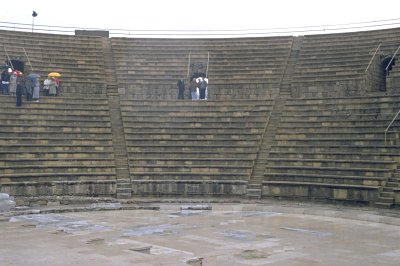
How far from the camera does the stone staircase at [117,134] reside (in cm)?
1975

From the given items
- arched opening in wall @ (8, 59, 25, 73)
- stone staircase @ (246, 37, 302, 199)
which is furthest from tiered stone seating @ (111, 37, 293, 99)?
arched opening in wall @ (8, 59, 25, 73)

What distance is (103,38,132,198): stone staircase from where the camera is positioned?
64.8 feet

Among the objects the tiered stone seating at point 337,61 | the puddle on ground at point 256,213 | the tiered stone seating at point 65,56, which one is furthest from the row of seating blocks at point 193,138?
the puddle on ground at point 256,213

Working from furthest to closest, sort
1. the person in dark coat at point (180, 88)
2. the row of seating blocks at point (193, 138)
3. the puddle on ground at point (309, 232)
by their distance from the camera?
the person in dark coat at point (180, 88)
the row of seating blocks at point (193, 138)
the puddle on ground at point (309, 232)

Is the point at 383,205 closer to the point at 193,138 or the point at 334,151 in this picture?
the point at 334,151

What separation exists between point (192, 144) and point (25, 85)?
24.7 feet

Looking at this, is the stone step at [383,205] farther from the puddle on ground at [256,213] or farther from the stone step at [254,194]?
the stone step at [254,194]

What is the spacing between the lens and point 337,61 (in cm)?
2495

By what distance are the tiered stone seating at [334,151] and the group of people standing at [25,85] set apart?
10062mm

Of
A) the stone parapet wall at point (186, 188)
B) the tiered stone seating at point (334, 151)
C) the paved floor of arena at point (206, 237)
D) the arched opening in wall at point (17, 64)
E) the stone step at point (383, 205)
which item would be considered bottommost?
the paved floor of arena at point (206, 237)

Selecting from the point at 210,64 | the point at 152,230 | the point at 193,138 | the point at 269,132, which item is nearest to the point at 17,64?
the point at 210,64

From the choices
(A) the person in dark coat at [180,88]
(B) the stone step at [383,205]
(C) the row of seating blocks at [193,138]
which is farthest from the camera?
(A) the person in dark coat at [180,88]

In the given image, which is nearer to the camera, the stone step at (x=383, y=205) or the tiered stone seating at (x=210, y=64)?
the stone step at (x=383, y=205)

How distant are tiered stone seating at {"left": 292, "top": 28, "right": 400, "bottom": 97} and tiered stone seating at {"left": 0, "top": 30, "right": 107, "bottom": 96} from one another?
31.4 ft
